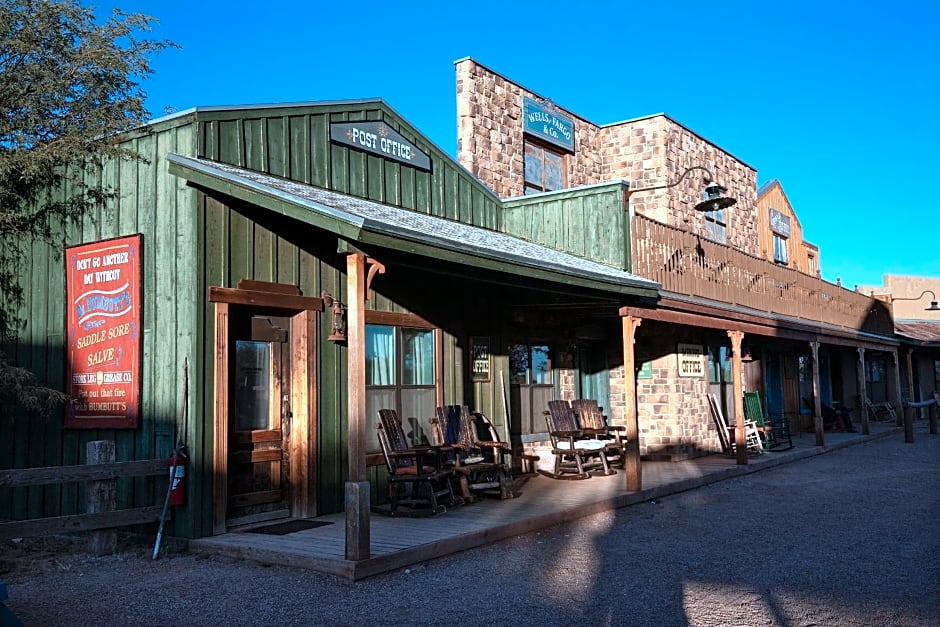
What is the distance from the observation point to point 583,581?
225 inches

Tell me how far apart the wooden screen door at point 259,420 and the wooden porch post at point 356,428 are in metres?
1.77

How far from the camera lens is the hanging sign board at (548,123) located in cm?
1305

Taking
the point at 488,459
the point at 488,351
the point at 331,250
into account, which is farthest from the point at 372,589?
the point at 488,351

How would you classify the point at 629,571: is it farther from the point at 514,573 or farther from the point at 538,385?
the point at 538,385

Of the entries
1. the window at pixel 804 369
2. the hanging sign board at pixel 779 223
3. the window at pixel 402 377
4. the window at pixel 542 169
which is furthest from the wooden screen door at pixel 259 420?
the hanging sign board at pixel 779 223

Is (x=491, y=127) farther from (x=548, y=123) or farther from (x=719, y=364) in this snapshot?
(x=719, y=364)

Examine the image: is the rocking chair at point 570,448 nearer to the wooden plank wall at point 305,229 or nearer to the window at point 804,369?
the wooden plank wall at point 305,229

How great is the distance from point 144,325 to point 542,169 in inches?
308

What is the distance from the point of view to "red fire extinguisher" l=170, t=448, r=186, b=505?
670cm

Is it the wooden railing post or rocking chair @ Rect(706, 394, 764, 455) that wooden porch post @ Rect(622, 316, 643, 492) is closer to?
rocking chair @ Rect(706, 394, 764, 455)

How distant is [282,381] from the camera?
25.5 feet

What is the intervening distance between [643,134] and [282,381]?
9.46m

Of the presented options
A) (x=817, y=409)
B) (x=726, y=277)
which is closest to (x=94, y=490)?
(x=726, y=277)

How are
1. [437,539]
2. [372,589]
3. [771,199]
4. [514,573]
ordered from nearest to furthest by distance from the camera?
1. [372,589]
2. [514,573]
3. [437,539]
4. [771,199]
